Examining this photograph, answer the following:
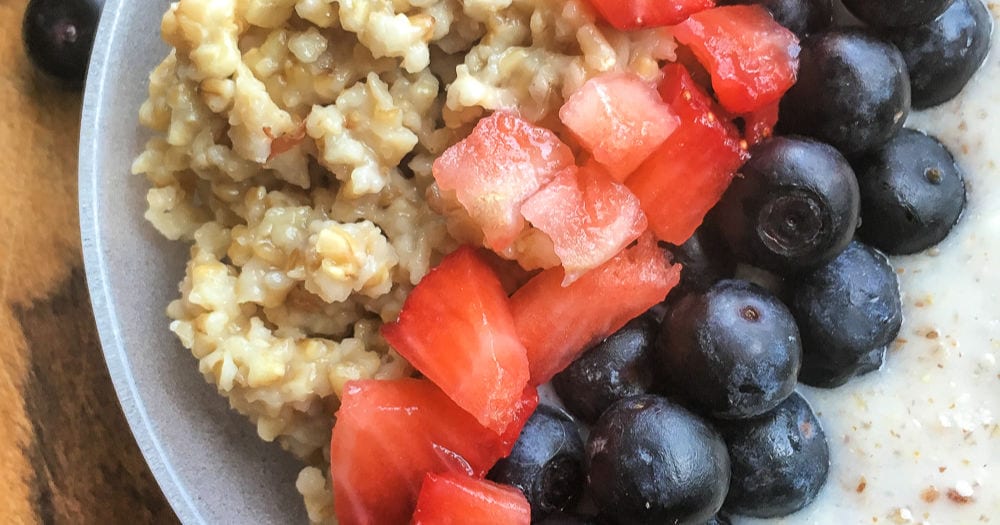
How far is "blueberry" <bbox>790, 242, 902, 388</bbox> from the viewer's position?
1088 mm

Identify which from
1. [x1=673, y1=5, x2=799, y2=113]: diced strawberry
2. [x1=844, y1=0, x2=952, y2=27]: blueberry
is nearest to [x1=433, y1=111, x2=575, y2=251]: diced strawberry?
[x1=673, y1=5, x2=799, y2=113]: diced strawberry

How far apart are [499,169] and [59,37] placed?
0.77 meters

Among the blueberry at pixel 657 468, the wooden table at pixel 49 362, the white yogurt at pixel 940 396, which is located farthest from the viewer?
the wooden table at pixel 49 362

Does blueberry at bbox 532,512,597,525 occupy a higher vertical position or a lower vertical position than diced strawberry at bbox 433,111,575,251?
lower

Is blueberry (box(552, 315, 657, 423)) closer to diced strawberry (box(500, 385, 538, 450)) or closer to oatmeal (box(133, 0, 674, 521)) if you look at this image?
diced strawberry (box(500, 385, 538, 450))

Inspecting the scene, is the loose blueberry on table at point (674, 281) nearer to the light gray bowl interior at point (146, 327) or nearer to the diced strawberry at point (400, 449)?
the diced strawberry at point (400, 449)

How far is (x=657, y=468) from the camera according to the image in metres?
1.01

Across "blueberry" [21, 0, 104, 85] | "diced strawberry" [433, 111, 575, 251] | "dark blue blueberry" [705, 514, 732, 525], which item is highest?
"blueberry" [21, 0, 104, 85]

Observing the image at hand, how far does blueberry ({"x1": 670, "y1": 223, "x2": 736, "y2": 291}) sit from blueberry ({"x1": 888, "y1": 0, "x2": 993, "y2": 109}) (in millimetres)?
330

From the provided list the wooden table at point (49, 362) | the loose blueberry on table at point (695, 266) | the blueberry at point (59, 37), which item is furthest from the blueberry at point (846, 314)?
the blueberry at point (59, 37)

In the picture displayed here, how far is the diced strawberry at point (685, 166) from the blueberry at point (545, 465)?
283 millimetres

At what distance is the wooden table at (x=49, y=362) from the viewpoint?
130cm

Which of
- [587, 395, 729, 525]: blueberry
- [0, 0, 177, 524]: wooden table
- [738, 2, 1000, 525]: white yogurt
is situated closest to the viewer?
[587, 395, 729, 525]: blueberry

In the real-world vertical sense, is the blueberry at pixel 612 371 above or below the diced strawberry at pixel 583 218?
below
